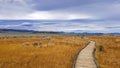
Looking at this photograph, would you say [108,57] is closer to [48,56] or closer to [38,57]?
[48,56]

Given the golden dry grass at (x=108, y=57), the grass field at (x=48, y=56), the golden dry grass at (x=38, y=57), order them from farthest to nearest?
the golden dry grass at (x=108, y=57), the grass field at (x=48, y=56), the golden dry grass at (x=38, y=57)

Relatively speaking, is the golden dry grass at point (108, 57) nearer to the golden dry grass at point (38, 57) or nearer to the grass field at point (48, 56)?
the grass field at point (48, 56)

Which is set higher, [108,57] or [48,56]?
[48,56]

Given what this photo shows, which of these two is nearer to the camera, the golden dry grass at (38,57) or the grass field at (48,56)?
the golden dry grass at (38,57)

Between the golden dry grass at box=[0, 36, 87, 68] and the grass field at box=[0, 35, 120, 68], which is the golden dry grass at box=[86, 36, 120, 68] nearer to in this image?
the grass field at box=[0, 35, 120, 68]

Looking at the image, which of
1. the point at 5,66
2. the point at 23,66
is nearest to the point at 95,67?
the point at 23,66

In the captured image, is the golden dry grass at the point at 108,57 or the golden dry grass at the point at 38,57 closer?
the golden dry grass at the point at 38,57

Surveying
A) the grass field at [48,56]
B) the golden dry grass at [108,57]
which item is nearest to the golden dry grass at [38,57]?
the grass field at [48,56]

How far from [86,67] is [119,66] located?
5.10 meters

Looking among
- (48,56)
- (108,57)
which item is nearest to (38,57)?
(48,56)

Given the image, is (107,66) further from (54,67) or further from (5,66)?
(5,66)

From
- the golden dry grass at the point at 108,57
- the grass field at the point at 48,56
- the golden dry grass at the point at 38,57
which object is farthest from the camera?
the golden dry grass at the point at 108,57

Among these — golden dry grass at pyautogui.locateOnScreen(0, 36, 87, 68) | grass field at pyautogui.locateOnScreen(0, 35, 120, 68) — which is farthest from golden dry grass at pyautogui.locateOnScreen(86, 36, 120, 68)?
golden dry grass at pyautogui.locateOnScreen(0, 36, 87, 68)

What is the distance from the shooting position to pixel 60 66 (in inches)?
886
